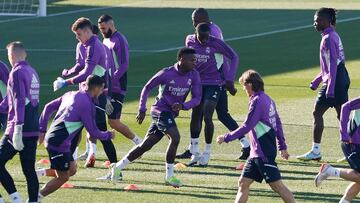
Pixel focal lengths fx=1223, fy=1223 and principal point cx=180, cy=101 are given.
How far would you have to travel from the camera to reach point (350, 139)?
15.3 metres

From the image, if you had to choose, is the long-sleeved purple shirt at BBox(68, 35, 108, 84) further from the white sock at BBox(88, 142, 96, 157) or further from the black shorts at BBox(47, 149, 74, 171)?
the black shorts at BBox(47, 149, 74, 171)

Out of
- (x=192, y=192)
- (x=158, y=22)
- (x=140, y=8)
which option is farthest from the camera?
(x=140, y=8)

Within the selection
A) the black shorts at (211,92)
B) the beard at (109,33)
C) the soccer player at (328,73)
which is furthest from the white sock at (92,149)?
the soccer player at (328,73)

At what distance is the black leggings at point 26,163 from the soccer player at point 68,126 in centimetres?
43

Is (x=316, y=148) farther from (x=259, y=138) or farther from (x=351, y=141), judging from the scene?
(x=259, y=138)

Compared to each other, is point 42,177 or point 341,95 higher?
point 341,95

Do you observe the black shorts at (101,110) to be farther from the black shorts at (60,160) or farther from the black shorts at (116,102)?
the black shorts at (60,160)

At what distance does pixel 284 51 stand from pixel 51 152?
71.5 feet

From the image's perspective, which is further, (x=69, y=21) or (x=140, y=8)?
(x=140, y=8)

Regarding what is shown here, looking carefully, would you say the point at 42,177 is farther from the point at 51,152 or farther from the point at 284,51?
the point at 284,51

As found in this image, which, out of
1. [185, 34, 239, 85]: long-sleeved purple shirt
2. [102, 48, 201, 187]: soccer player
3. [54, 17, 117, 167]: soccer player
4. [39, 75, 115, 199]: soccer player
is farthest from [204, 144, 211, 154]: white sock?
[39, 75, 115, 199]: soccer player

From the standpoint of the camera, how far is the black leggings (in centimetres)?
1535

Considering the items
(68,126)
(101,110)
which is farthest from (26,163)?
(101,110)

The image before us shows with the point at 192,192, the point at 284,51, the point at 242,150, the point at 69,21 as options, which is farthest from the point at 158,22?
the point at 192,192
